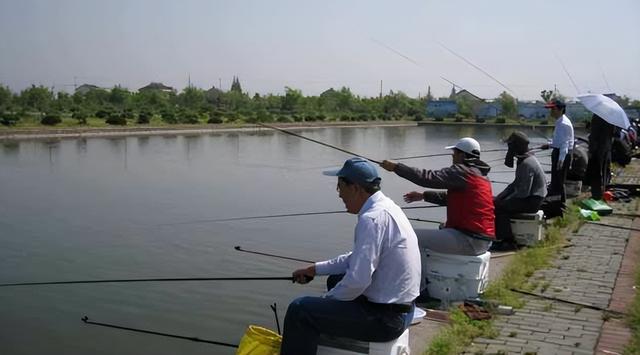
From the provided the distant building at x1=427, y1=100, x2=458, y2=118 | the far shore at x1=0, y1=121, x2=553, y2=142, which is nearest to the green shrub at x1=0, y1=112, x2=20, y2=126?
the far shore at x1=0, y1=121, x2=553, y2=142

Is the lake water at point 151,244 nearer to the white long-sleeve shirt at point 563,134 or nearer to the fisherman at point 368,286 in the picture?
the white long-sleeve shirt at point 563,134

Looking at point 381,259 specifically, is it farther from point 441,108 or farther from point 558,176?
point 441,108

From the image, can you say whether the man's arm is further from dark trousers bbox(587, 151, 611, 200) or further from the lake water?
dark trousers bbox(587, 151, 611, 200)

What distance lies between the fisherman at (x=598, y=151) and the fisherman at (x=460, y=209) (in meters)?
5.44

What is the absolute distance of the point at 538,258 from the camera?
21.8 feet

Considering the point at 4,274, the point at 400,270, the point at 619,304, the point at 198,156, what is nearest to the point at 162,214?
the point at 4,274

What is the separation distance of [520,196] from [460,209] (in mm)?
2115

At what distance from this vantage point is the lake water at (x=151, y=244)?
638 cm

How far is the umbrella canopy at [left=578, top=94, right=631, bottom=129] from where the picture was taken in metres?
9.01

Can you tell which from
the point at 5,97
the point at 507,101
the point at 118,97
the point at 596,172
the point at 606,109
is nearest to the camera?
the point at 606,109

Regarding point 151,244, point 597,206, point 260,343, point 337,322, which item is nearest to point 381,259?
point 337,322

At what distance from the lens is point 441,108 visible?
8919cm

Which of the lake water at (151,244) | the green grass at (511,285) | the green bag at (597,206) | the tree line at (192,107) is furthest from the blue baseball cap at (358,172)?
the tree line at (192,107)

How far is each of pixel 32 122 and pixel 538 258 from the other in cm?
3541
